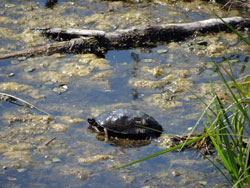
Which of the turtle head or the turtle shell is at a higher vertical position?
the turtle shell

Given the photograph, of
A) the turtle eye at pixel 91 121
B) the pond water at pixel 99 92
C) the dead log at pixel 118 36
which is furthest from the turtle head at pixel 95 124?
the dead log at pixel 118 36

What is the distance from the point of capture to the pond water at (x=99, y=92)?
4.46m

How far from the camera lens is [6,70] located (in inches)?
253

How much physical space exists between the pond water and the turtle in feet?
0.43

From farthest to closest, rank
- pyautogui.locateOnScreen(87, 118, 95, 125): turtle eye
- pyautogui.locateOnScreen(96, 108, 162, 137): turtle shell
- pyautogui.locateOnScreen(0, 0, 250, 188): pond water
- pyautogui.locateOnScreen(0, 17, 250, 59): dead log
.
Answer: pyautogui.locateOnScreen(0, 17, 250, 59): dead log, pyautogui.locateOnScreen(87, 118, 95, 125): turtle eye, pyautogui.locateOnScreen(96, 108, 162, 137): turtle shell, pyautogui.locateOnScreen(0, 0, 250, 188): pond water

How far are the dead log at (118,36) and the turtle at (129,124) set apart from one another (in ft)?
6.99

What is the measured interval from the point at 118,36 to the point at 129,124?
2.50 metres

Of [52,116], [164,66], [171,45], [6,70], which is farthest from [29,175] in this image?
[171,45]

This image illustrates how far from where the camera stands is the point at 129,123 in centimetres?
498

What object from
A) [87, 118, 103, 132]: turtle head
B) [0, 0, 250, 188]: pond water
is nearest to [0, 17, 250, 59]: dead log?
[0, 0, 250, 188]: pond water

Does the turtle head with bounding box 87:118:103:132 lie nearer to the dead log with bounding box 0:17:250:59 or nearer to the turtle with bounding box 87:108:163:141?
the turtle with bounding box 87:108:163:141

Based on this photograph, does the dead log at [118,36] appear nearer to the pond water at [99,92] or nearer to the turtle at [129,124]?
the pond water at [99,92]

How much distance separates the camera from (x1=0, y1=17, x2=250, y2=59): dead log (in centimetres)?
692

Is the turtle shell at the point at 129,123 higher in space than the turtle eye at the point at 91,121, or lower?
higher
